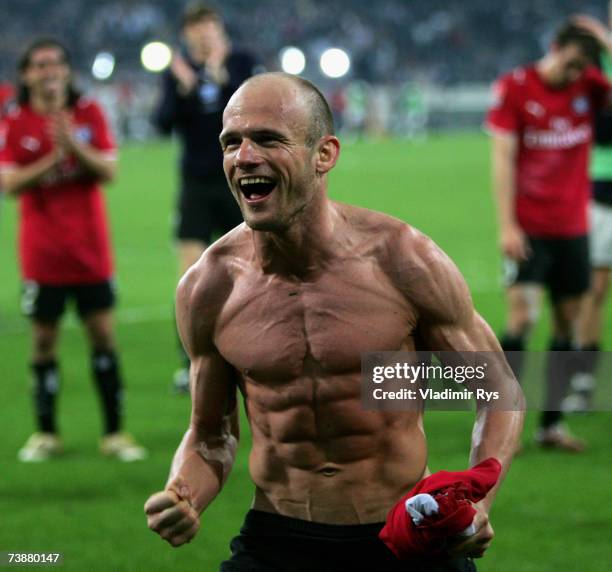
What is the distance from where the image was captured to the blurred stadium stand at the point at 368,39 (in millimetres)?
48719

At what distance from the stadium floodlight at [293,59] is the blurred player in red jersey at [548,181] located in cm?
4292

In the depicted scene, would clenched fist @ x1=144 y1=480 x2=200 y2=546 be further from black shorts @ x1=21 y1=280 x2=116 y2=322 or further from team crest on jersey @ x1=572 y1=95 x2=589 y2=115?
team crest on jersey @ x1=572 y1=95 x2=589 y2=115

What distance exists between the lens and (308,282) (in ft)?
13.1

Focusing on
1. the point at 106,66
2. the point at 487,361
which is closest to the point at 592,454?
the point at 487,361

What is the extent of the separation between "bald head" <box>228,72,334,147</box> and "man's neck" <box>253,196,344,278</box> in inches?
7.7

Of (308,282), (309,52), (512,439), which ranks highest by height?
(308,282)

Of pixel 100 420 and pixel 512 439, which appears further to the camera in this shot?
pixel 100 420

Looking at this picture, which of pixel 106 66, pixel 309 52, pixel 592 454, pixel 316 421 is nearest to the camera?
pixel 316 421

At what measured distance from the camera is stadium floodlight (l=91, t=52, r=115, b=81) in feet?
154

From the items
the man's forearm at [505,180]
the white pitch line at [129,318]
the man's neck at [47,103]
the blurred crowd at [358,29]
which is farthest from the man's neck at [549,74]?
the blurred crowd at [358,29]

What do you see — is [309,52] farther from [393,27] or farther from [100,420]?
[100,420]

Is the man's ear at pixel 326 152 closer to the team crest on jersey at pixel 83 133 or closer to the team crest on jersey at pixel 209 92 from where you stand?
the team crest on jersey at pixel 83 133

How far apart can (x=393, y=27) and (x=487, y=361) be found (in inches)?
2042

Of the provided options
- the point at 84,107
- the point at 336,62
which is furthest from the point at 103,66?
the point at 84,107
